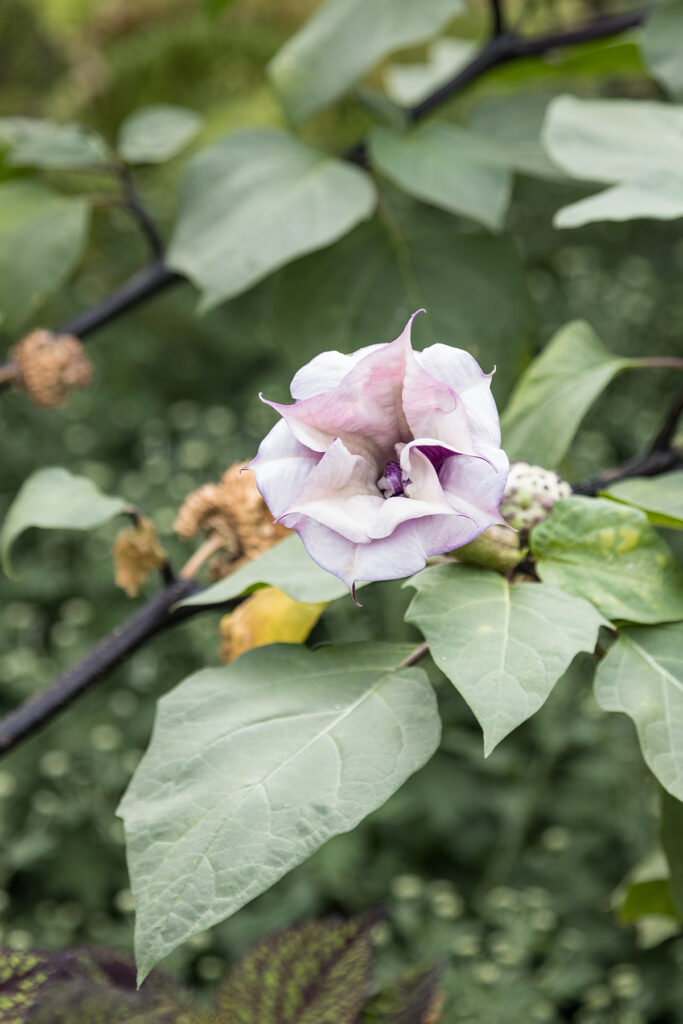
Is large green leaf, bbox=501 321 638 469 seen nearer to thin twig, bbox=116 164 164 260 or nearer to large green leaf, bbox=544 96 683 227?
large green leaf, bbox=544 96 683 227

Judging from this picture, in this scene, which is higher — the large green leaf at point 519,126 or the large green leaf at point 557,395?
the large green leaf at point 519,126

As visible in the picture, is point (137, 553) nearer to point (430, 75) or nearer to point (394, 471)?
point (394, 471)

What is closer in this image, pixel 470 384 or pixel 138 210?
pixel 470 384

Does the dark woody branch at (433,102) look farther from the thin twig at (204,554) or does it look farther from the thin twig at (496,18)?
the thin twig at (204,554)

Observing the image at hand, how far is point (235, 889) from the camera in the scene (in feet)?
0.74

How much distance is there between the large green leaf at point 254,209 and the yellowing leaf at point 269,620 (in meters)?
0.16

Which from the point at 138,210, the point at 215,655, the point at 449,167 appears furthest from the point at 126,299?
the point at 215,655

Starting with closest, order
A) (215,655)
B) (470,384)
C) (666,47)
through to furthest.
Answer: (470,384) < (666,47) < (215,655)

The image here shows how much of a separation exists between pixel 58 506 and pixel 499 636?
0.50 ft

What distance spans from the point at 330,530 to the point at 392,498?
0.05ft

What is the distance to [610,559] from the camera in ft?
0.91

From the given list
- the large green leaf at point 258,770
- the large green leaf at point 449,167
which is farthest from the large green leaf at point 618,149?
the large green leaf at point 258,770

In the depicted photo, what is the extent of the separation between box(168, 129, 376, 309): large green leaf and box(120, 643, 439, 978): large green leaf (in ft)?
0.65

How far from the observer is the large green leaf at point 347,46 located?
0.49 metres
